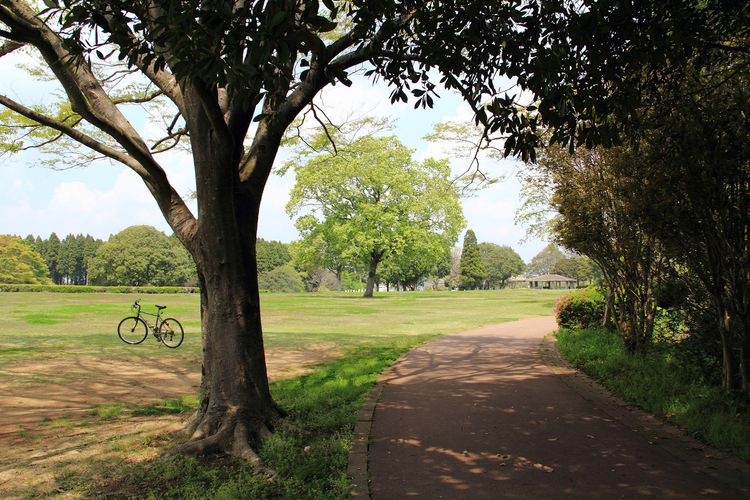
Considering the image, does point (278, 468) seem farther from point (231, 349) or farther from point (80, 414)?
point (80, 414)

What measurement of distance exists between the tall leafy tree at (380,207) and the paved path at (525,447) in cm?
3558

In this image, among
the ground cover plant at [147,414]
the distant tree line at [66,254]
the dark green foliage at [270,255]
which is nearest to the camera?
the ground cover plant at [147,414]

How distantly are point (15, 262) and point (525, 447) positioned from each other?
270ft

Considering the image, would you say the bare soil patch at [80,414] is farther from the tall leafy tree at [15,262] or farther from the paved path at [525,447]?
the tall leafy tree at [15,262]

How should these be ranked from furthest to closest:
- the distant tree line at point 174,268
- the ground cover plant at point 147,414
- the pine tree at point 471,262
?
1. the pine tree at point 471,262
2. the distant tree line at point 174,268
3. the ground cover plant at point 147,414

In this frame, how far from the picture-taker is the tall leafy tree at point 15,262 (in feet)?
229

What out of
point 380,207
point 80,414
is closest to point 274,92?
point 80,414

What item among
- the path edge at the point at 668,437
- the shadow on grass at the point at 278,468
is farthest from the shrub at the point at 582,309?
the shadow on grass at the point at 278,468

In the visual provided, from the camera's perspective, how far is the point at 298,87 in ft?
18.6

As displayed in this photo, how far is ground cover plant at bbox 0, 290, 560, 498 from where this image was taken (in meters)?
4.21

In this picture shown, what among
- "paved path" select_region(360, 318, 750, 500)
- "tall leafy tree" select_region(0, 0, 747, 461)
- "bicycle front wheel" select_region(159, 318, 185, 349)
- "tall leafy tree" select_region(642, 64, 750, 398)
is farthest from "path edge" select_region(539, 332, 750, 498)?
"bicycle front wheel" select_region(159, 318, 185, 349)

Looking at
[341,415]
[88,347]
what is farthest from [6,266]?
[341,415]

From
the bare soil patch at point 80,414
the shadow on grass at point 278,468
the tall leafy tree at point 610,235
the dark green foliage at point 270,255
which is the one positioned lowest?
the bare soil patch at point 80,414

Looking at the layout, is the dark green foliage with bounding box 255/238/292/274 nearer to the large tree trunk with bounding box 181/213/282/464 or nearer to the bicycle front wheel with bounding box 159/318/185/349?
the bicycle front wheel with bounding box 159/318/185/349
